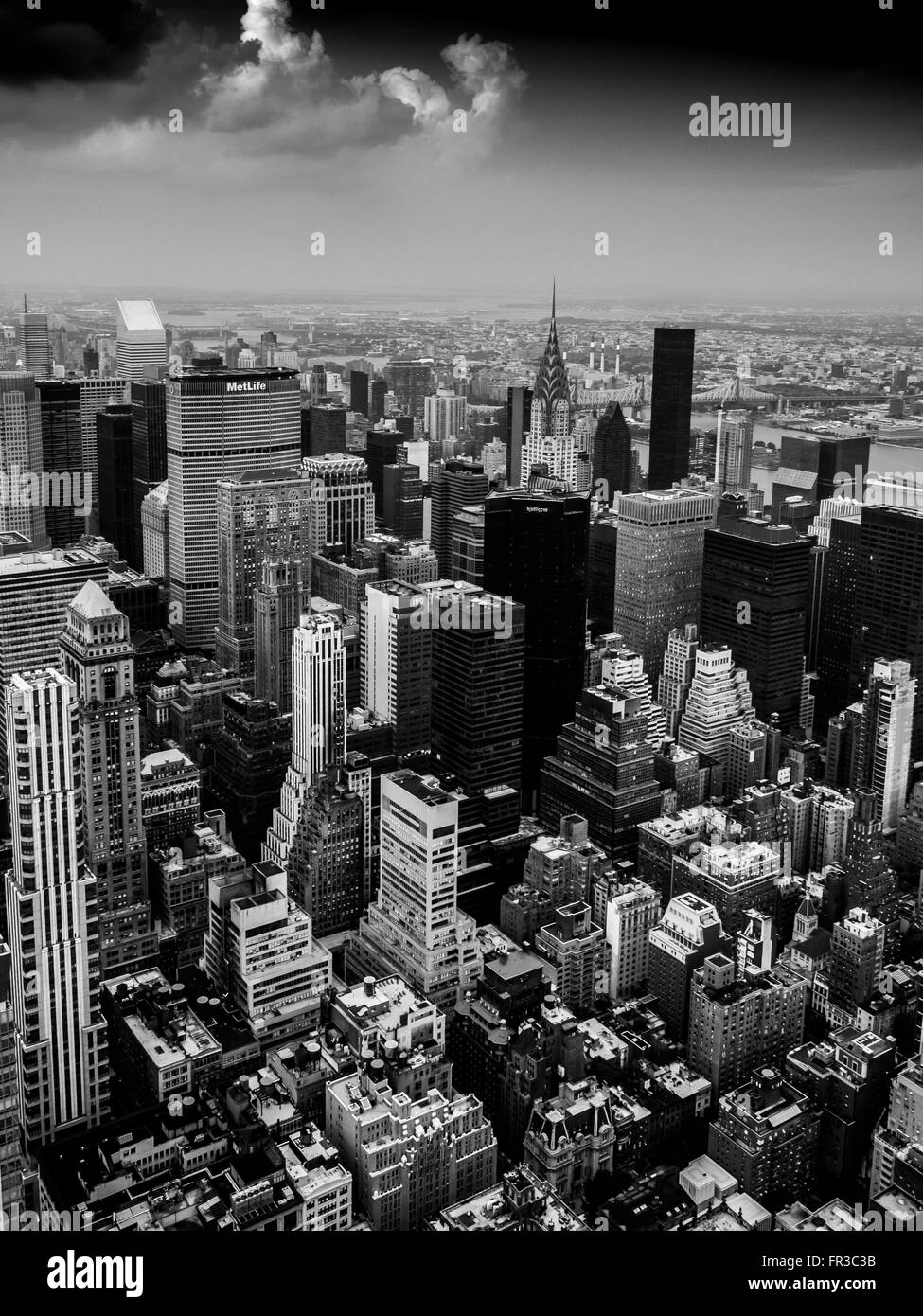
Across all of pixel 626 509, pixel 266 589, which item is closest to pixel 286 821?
pixel 266 589

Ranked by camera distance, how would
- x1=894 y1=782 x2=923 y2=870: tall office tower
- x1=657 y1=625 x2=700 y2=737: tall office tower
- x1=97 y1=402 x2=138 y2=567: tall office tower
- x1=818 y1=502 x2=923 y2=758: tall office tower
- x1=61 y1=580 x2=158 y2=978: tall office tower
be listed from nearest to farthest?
x1=61 y1=580 x2=158 y2=978: tall office tower
x1=894 y1=782 x2=923 y2=870: tall office tower
x1=818 y1=502 x2=923 y2=758: tall office tower
x1=657 y1=625 x2=700 y2=737: tall office tower
x1=97 y1=402 x2=138 y2=567: tall office tower

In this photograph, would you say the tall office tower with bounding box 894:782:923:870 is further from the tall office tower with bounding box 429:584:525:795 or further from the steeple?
the steeple

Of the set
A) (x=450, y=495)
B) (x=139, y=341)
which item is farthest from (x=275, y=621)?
(x=450, y=495)

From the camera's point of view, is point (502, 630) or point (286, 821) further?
point (502, 630)

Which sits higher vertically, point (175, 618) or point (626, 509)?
point (626, 509)

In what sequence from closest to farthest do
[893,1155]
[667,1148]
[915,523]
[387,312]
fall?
[893,1155], [667,1148], [387,312], [915,523]

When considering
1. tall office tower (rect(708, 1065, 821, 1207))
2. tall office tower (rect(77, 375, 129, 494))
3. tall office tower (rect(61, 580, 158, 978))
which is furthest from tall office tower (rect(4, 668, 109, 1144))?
tall office tower (rect(77, 375, 129, 494))

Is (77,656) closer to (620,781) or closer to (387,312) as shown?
(387,312)
